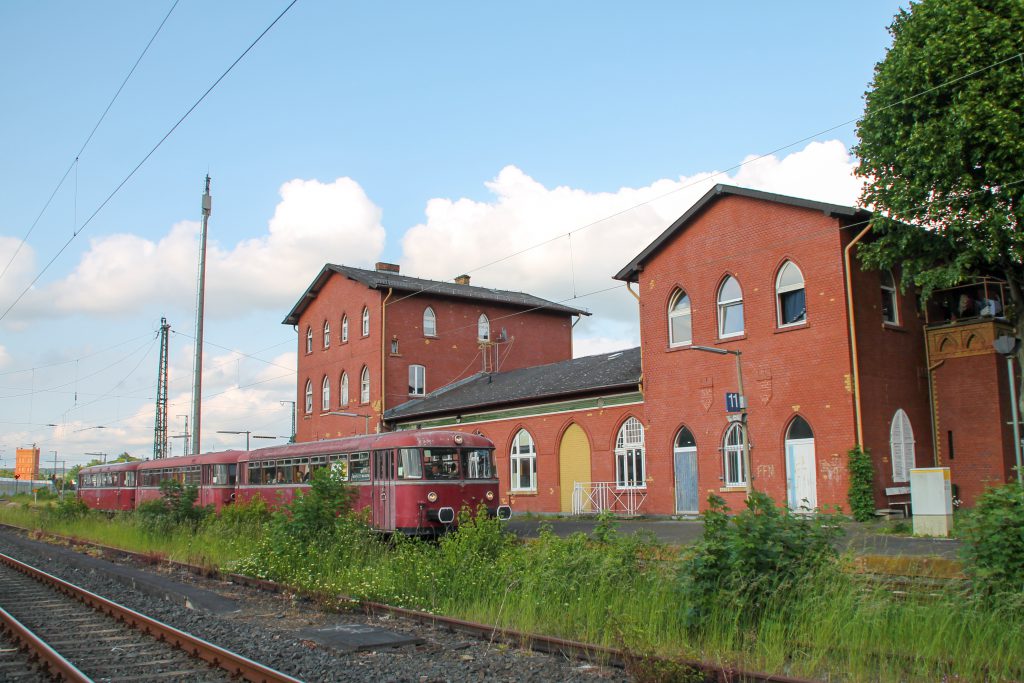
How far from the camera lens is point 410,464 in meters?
18.7

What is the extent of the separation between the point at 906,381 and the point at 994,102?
24.8 ft

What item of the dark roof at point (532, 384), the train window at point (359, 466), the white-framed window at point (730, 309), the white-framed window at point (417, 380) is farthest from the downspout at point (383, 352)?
the white-framed window at point (730, 309)

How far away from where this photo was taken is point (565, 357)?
44250mm

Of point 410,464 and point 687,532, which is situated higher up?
point 410,464

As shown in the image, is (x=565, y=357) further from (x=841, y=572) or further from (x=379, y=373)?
(x=841, y=572)

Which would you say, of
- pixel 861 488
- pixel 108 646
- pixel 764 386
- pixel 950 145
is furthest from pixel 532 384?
pixel 108 646

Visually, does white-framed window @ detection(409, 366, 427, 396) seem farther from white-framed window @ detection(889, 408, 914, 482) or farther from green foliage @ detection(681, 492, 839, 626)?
green foliage @ detection(681, 492, 839, 626)

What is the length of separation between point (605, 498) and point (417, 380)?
14.3 metres

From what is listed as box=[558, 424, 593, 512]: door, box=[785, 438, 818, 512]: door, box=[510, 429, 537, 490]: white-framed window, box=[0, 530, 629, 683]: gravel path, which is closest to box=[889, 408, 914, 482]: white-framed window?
box=[785, 438, 818, 512]: door

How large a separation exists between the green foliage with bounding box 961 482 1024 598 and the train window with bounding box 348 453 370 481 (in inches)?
553

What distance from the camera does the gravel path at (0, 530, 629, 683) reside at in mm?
7758

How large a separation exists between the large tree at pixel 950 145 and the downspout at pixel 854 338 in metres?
0.46

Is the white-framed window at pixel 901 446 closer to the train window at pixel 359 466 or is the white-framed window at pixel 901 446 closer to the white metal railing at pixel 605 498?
the white metal railing at pixel 605 498

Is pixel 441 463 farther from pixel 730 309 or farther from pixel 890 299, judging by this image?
pixel 890 299
